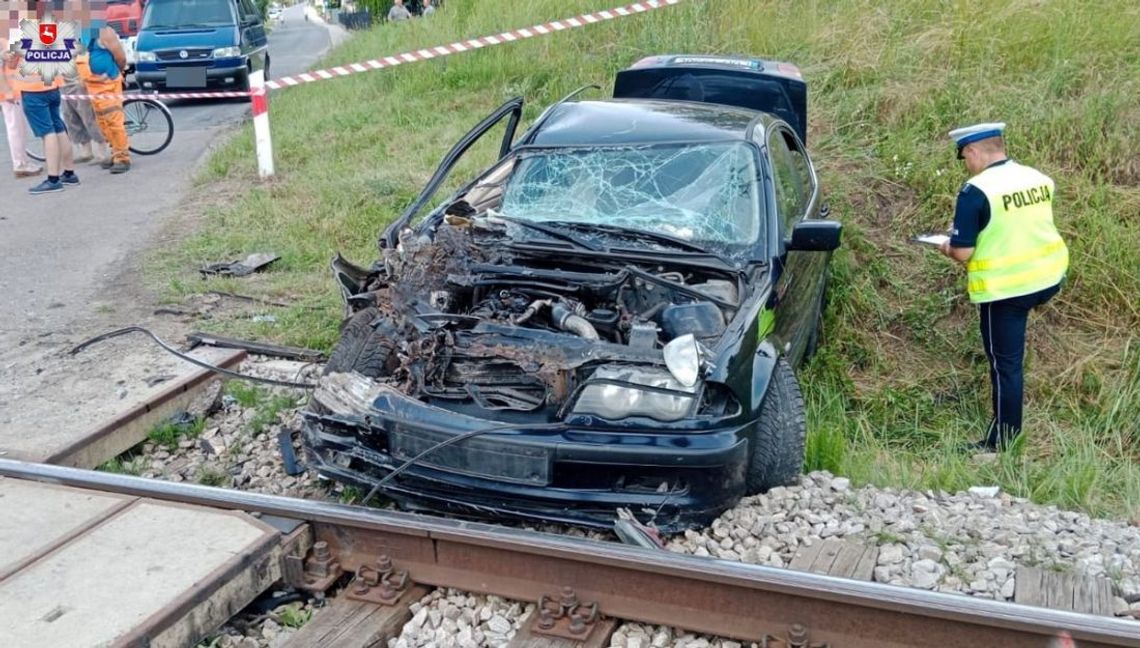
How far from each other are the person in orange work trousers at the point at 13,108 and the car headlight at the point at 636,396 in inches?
380

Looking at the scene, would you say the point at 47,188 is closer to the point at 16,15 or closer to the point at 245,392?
the point at 16,15

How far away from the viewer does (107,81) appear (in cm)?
1165

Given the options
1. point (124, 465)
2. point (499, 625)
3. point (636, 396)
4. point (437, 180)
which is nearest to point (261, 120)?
point (437, 180)

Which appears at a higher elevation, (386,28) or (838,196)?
(386,28)

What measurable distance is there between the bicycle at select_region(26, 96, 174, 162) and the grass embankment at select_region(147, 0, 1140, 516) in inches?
79.0

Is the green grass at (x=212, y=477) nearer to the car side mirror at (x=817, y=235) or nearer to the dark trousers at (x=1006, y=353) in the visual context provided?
the car side mirror at (x=817, y=235)

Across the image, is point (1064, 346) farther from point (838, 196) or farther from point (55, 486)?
point (55, 486)

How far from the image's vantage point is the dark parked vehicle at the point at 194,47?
1789cm

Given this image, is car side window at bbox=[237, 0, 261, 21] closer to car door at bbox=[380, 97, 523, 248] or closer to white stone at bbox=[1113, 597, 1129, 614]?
car door at bbox=[380, 97, 523, 248]

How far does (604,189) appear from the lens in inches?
208

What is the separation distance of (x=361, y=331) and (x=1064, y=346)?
441 cm

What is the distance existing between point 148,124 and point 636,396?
11675mm

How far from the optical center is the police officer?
524 cm

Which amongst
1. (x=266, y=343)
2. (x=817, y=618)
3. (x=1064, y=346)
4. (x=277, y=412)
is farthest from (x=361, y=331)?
(x=1064, y=346)
